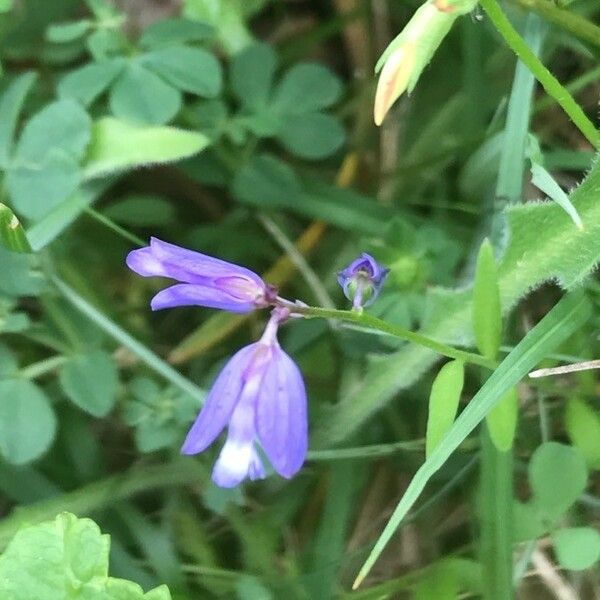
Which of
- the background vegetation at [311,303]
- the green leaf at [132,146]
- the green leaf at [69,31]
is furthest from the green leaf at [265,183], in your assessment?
the green leaf at [69,31]

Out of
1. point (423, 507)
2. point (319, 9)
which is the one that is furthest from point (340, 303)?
point (319, 9)

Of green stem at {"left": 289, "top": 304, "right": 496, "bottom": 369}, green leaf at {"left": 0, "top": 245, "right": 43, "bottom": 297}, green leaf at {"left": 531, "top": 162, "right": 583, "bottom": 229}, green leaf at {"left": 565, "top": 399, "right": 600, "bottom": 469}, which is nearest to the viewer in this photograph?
green stem at {"left": 289, "top": 304, "right": 496, "bottom": 369}

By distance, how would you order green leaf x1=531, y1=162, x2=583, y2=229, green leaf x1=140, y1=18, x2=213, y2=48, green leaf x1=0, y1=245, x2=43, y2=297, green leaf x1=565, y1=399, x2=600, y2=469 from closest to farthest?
green leaf x1=531, y1=162, x2=583, y2=229 → green leaf x1=565, y1=399, x2=600, y2=469 → green leaf x1=0, y1=245, x2=43, y2=297 → green leaf x1=140, y1=18, x2=213, y2=48

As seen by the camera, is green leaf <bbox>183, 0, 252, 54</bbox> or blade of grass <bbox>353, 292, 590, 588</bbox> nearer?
blade of grass <bbox>353, 292, 590, 588</bbox>

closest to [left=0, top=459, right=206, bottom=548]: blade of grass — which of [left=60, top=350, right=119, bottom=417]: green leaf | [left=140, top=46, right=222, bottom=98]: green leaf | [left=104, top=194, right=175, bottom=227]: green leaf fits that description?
[left=60, top=350, right=119, bottom=417]: green leaf

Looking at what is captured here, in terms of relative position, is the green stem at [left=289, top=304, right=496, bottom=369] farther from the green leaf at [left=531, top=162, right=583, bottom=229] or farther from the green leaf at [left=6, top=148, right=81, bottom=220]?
the green leaf at [left=6, top=148, right=81, bottom=220]

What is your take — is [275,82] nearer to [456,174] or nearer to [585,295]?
[456,174]

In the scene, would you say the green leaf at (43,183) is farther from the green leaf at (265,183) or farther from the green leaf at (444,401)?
the green leaf at (444,401)
